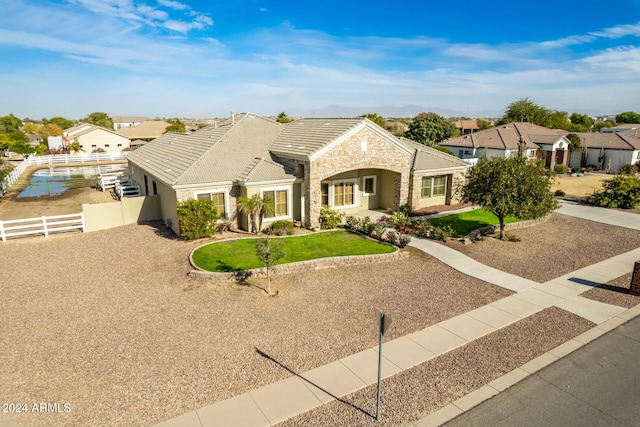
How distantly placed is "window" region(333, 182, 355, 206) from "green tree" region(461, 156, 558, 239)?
8490 millimetres

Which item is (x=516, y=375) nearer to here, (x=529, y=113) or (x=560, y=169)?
Answer: (x=560, y=169)

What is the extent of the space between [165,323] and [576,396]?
1131 centimetres

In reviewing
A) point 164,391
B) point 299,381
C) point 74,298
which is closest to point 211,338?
point 164,391

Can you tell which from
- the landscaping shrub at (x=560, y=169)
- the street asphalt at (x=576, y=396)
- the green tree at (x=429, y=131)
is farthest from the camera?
the green tree at (x=429, y=131)

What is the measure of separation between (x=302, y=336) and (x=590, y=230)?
20161 mm

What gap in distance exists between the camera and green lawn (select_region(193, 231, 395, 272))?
54.8 feet

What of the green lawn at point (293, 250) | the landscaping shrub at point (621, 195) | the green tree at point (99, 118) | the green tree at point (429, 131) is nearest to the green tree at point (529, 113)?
the green tree at point (429, 131)

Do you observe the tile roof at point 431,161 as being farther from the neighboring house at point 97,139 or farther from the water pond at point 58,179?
the neighboring house at point 97,139

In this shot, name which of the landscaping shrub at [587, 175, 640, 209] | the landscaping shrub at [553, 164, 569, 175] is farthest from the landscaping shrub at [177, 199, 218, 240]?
the landscaping shrub at [553, 164, 569, 175]

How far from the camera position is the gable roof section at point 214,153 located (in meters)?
21.3

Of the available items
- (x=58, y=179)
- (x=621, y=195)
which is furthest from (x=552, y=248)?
(x=58, y=179)

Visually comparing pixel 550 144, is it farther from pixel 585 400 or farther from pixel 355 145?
pixel 585 400

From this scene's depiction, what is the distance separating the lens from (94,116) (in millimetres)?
134125

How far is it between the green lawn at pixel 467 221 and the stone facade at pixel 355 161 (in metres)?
3.25
